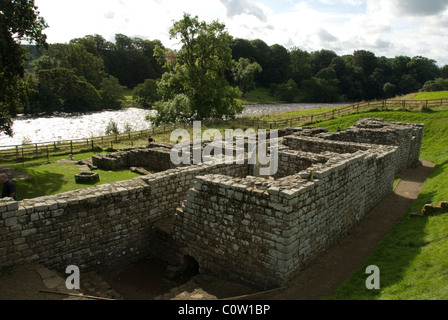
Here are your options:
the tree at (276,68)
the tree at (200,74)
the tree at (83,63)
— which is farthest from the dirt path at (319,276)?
the tree at (276,68)

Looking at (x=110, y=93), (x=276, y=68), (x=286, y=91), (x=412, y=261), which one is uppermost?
(x=276, y=68)

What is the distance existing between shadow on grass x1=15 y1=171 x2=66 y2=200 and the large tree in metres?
6.38

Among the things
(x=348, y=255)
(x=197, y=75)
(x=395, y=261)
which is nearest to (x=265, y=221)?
(x=348, y=255)

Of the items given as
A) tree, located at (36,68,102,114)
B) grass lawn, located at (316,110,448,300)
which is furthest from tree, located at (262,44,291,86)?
grass lawn, located at (316,110,448,300)

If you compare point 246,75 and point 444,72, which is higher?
point 444,72

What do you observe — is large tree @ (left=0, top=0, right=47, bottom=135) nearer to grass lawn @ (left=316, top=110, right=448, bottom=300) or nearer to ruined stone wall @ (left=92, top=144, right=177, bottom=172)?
ruined stone wall @ (left=92, top=144, right=177, bottom=172)

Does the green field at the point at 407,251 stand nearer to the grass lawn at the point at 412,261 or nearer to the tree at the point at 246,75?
the grass lawn at the point at 412,261

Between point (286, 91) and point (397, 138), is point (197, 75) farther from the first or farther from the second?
point (286, 91)

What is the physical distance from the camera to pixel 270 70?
3669 inches

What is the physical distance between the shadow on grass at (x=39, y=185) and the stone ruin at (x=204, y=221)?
7132 mm

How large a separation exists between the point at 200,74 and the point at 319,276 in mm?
34284

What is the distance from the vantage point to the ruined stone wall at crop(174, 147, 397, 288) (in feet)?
23.3

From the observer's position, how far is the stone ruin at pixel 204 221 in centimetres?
716
